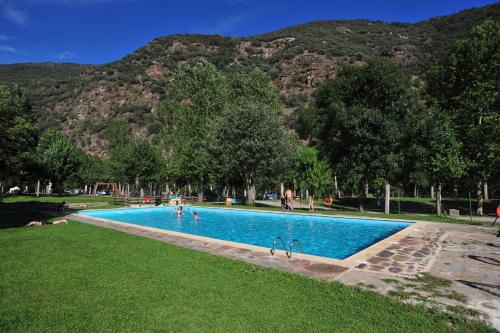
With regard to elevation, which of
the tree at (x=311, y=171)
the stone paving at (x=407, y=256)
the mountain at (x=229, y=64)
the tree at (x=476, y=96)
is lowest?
the stone paving at (x=407, y=256)

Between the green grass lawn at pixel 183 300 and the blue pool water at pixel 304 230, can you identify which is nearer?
the green grass lawn at pixel 183 300

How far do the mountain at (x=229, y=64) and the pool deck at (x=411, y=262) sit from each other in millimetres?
69864

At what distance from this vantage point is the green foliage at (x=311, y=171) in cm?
3884

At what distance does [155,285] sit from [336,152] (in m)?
21.3

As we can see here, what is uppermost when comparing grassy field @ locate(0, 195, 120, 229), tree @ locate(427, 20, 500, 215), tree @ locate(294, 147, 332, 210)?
tree @ locate(427, 20, 500, 215)

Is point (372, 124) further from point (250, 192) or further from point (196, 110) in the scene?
point (196, 110)

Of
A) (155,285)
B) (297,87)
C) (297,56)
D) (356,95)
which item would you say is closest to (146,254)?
(155,285)

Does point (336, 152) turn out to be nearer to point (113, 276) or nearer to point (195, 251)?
point (195, 251)

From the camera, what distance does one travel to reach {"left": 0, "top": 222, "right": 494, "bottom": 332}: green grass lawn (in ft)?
13.2

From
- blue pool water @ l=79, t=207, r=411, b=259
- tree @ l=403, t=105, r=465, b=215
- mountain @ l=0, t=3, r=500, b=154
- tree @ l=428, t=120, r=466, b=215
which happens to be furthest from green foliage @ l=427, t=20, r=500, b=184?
mountain @ l=0, t=3, r=500, b=154

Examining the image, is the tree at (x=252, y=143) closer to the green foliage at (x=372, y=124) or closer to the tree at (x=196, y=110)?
the green foliage at (x=372, y=124)

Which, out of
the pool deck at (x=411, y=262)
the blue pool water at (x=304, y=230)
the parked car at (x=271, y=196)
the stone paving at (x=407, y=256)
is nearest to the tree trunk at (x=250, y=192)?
the blue pool water at (x=304, y=230)

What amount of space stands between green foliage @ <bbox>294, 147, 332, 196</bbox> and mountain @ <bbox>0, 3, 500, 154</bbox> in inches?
1566

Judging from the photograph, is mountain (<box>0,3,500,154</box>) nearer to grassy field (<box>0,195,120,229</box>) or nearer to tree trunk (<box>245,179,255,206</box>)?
tree trunk (<box>245,179,255,206</box>)
